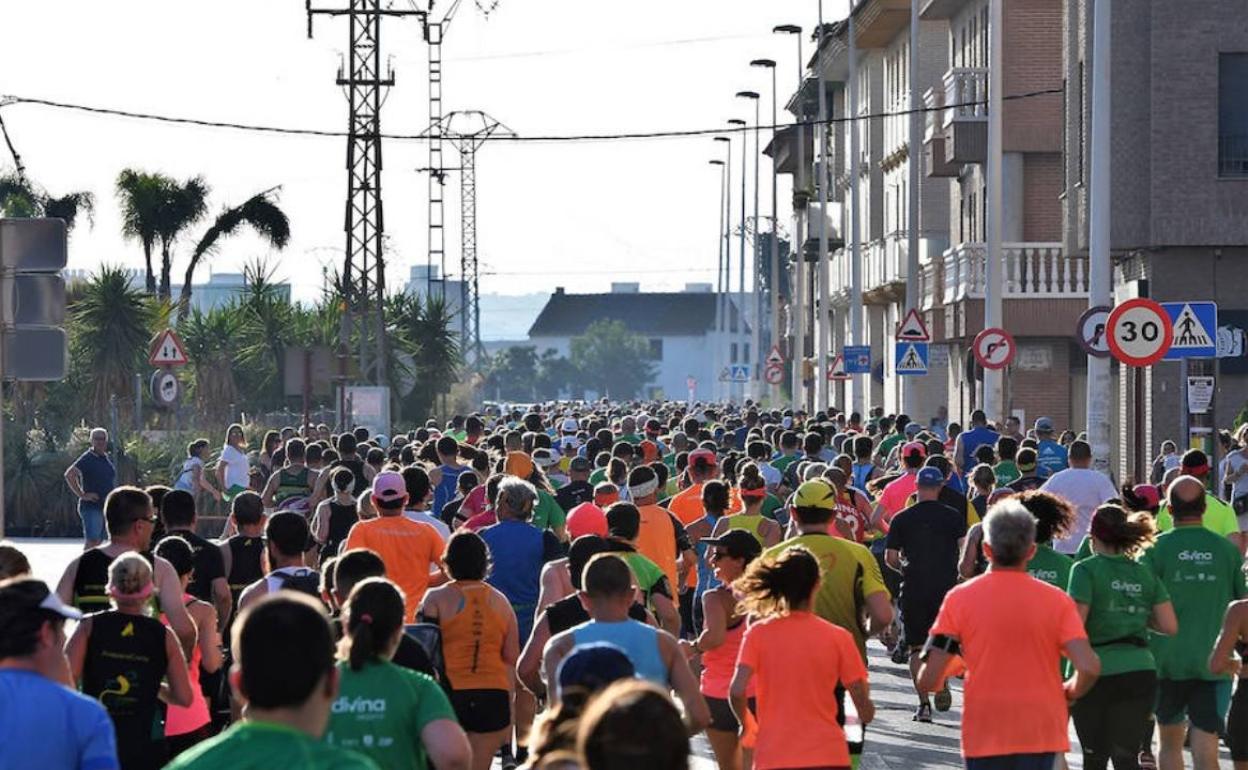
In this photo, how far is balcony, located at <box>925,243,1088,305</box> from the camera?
155 feet

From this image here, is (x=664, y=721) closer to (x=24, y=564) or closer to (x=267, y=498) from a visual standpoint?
(x=24, y=564)

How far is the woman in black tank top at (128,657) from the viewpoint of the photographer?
9523 mm

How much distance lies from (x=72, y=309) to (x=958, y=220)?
18554 millimetres

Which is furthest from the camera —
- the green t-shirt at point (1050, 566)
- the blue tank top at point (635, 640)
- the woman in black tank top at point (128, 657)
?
the green t-shirt at point (1050, 566)

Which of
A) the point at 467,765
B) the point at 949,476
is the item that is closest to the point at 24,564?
the point at 467,765

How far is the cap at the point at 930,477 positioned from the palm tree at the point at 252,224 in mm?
54082

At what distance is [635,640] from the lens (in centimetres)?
887

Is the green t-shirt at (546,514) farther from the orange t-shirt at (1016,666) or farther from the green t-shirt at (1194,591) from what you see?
the orange t-shirt at (1016,666)

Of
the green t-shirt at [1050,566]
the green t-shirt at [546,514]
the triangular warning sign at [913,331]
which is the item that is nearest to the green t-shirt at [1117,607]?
the green t-shirt at [1050,566]

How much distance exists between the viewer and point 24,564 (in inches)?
384

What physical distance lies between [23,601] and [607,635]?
2325mm

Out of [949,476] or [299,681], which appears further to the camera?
[949,476]

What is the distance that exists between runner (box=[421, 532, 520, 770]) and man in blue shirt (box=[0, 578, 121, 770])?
358 centimetres

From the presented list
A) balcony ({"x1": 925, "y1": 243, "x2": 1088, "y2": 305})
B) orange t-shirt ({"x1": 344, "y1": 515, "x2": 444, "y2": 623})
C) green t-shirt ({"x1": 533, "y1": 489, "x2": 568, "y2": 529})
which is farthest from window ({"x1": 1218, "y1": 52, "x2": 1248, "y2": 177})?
orange t-shirt ({"x1": 344, "y1": 515, "x2": 444, "y2": 623})
